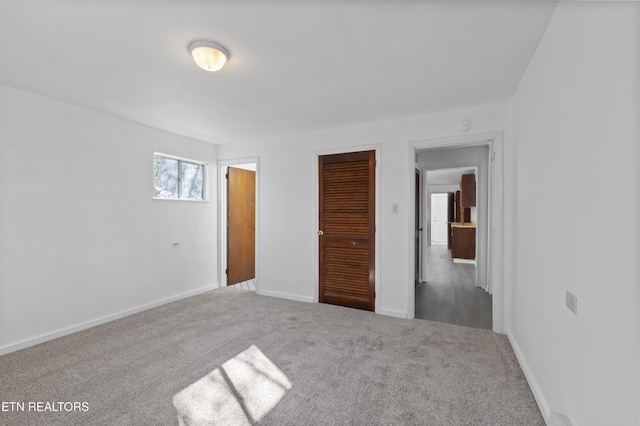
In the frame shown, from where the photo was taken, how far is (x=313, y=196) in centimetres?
404

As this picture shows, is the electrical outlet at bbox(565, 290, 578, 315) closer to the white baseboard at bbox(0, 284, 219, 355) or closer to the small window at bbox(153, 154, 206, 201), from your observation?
the white baseboard at bbox(0, 284, 219, 355)

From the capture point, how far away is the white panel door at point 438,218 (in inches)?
482

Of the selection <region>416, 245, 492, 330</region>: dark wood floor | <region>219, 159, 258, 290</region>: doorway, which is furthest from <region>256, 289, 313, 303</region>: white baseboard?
<region>416, 245, 492, 330</region>: dark wood floor

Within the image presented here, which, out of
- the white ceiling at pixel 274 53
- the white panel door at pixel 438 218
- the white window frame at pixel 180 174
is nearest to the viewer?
the white ceiling at pixel 274 53

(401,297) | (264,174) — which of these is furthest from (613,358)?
(264,174)

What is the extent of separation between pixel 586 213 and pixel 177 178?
4.45 m

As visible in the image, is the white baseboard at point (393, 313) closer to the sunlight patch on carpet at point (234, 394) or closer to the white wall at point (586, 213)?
the white wall at point (586, 213)

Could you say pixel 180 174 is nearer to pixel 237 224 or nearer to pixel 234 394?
pixel 237 224

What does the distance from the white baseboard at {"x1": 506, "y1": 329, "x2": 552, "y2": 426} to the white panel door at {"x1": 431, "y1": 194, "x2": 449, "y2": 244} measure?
10.2 meters

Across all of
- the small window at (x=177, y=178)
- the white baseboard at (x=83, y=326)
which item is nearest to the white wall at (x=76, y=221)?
the white baseboard at (x=83, y=326)

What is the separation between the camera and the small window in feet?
13.1

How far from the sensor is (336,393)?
2002mm

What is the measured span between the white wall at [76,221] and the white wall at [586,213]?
408 centimetres

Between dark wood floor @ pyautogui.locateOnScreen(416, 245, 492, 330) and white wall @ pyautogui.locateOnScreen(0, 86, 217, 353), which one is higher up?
white wall @ pyautogui.locateOnScreen(0, 86, 217, 353)
